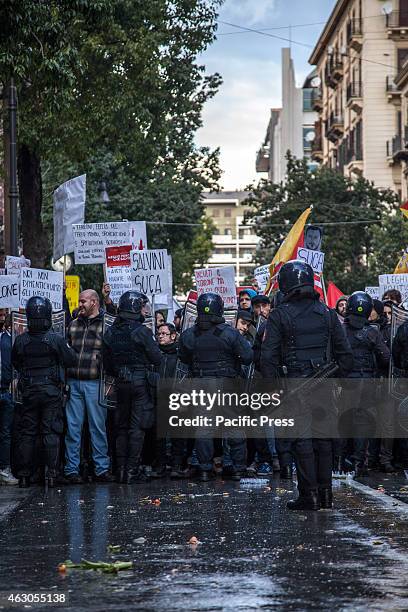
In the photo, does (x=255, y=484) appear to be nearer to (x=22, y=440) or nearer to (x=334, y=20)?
(x=22, y=440)

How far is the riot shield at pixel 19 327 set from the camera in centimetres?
1348

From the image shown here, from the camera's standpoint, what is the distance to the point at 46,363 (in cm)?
1297

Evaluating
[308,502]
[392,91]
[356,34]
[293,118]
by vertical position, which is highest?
[293,118]

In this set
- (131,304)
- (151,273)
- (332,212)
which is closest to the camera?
(131,304)

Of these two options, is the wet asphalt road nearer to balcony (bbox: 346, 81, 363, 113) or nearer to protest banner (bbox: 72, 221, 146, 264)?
protest banner (bbox: 72, 221, 146, 264)

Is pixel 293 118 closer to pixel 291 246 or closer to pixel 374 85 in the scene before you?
pixel 374 85

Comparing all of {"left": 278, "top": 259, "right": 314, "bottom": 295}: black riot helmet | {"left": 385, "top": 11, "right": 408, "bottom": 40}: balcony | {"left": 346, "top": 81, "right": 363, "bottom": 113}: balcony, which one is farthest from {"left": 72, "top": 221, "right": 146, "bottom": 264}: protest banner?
{"left": 346, "top": 81, "right": 363, "bottom": 113}: balcony

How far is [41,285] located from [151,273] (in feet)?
7.09

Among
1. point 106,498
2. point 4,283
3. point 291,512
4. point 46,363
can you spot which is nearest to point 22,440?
point 46,363

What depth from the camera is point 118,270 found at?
17625 mm

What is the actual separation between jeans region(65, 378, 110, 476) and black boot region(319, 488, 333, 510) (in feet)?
12.2

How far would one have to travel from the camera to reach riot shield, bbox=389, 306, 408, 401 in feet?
44.9

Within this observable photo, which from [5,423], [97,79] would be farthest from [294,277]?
[97,79]

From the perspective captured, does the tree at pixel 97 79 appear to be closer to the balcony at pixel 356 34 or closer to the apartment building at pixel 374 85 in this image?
the apartment building at pixel 374 85
